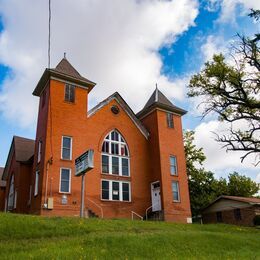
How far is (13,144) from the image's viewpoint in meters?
33.3

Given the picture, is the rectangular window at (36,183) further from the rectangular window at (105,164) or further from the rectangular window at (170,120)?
the rectangular window at (170,120)

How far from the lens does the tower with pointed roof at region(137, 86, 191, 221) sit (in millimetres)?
27641

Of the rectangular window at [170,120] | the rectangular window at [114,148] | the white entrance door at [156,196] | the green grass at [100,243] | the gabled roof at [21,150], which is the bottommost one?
the green grass at [100,243]

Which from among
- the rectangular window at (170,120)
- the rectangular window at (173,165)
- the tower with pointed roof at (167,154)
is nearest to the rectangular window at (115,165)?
the tower with pointed roof at (167,154)

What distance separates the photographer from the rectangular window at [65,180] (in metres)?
23.2

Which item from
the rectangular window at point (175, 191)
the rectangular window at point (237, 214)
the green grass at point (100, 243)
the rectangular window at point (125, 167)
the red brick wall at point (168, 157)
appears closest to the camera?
the green grass at point (100, 243)

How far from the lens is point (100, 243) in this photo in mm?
11766

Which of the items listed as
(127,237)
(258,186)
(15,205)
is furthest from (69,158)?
(258,186)

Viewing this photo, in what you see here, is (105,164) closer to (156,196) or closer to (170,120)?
(156,196)

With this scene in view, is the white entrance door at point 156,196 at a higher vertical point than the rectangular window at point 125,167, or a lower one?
lower

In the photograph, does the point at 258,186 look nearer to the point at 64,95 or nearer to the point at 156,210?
the point at 156,210

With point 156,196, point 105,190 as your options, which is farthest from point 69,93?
point 156,196

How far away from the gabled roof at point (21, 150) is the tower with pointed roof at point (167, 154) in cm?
1134

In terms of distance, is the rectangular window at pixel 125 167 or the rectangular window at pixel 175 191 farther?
the rectangular window at pixel 175 191
